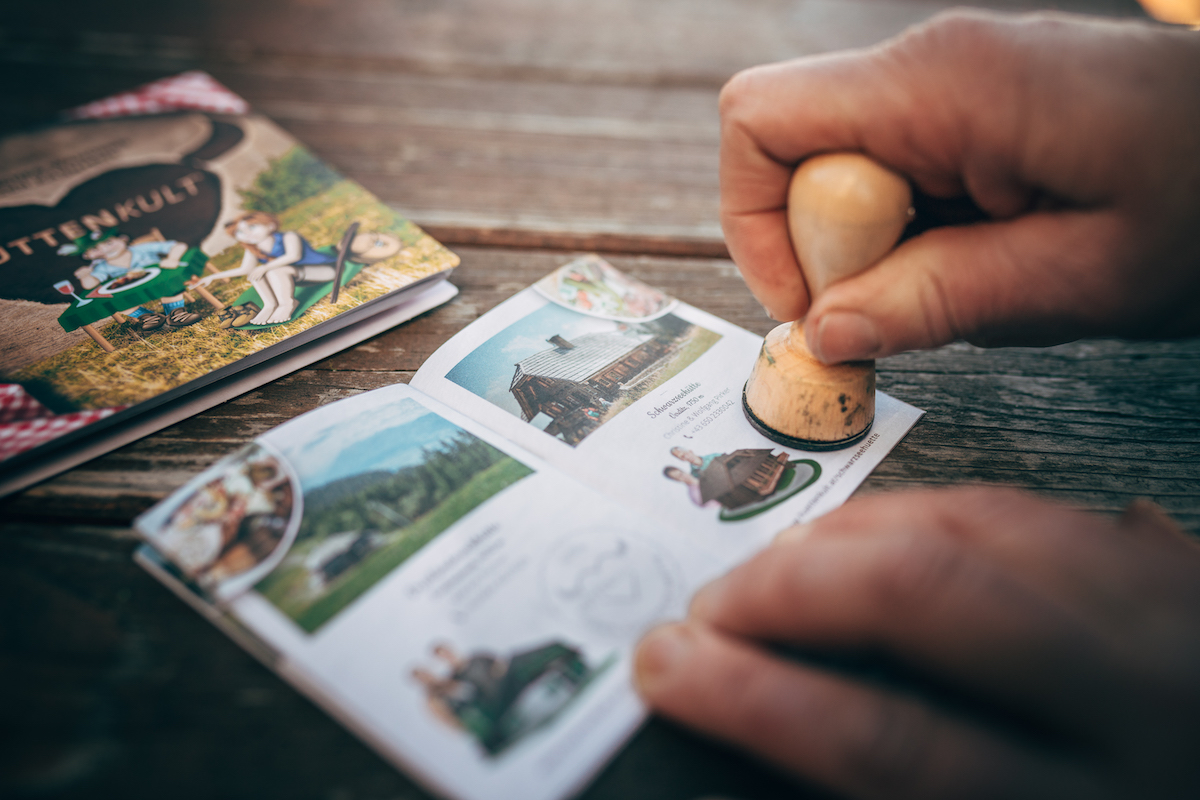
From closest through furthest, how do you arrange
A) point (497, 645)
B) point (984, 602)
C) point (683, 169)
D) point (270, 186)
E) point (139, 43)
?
point (984, 602) < point (497, 645) < point (270, 186) < point (683, 169) < point (139, 43)

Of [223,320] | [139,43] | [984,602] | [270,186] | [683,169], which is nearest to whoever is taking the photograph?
[984,602]

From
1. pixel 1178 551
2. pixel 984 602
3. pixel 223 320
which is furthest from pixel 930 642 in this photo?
pixel 223 320

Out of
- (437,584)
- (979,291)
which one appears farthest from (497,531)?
(979,291)

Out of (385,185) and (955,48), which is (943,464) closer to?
(955,48)

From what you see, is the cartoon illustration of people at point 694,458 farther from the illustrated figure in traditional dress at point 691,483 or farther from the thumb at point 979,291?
the thumb at point 979,291

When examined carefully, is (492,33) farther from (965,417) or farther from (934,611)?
(934,611)

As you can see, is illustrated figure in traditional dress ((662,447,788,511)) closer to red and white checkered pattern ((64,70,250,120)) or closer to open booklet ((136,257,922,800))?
open booklet ((136,257,922,800))
